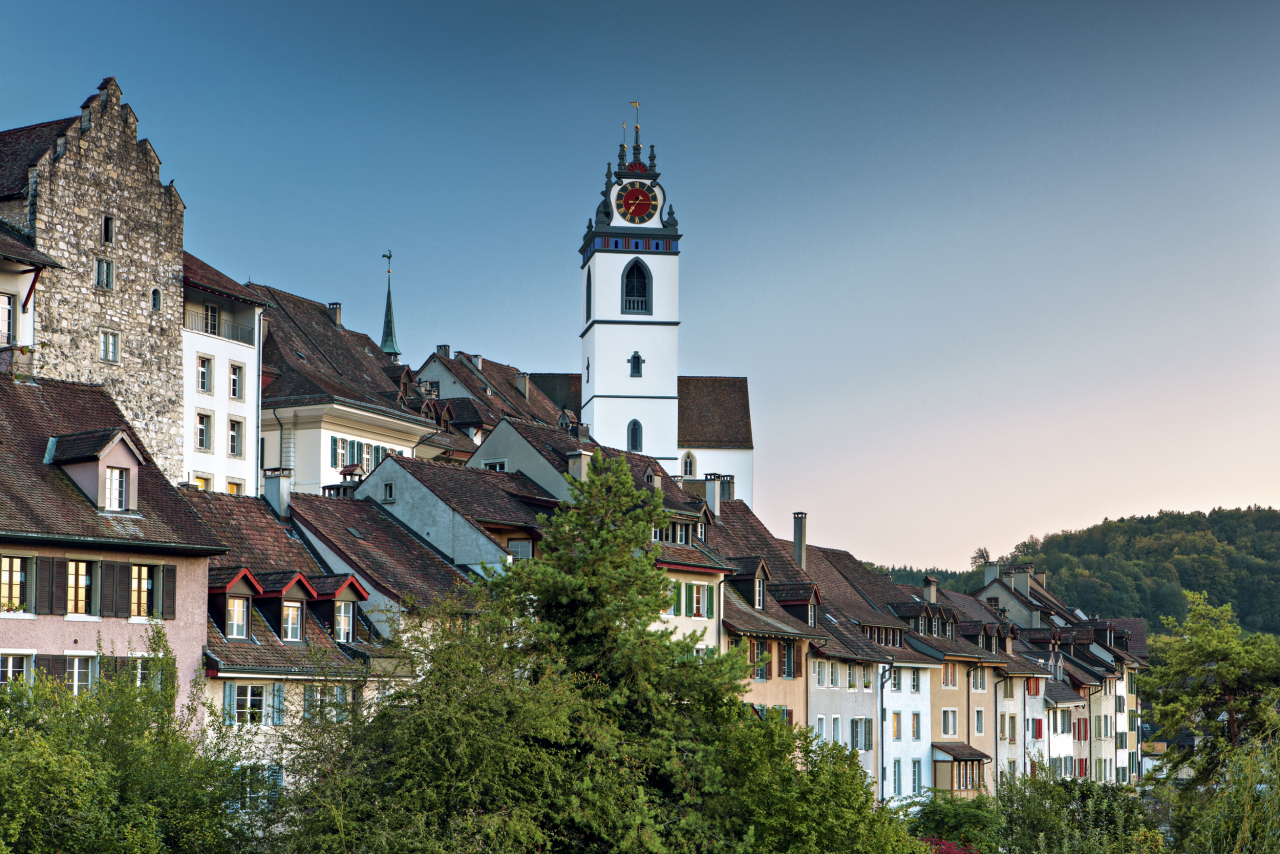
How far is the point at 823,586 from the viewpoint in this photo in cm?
6994

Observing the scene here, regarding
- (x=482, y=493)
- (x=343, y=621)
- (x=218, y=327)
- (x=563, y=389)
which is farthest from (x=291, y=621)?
(x=563, y=389)

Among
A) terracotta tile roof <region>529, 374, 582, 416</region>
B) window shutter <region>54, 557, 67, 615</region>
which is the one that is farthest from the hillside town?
terracotta tile roof <region>529, 374, 582, 416</region>

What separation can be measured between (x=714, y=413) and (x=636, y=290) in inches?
385

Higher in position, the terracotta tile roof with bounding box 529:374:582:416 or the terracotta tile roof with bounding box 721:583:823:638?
the terracotta tile roof with bounding box 529:374:582:416

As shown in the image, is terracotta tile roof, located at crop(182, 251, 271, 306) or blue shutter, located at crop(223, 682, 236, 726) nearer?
blue shutter, located at crop(223, 682, 236, 726)

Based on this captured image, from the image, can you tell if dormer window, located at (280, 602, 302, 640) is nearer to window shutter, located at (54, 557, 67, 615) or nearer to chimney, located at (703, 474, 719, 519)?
window shutter, located at (54, 557, 67, 615)

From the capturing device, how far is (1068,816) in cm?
4462

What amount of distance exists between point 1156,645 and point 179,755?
36.2 m

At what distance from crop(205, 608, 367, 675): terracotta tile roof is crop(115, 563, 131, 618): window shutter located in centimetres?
216

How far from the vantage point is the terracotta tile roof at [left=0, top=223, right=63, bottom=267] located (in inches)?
1914

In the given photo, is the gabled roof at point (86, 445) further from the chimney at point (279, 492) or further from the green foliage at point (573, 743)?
the green foliage at point (573, 743)

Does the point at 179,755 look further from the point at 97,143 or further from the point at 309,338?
the point at 309,338

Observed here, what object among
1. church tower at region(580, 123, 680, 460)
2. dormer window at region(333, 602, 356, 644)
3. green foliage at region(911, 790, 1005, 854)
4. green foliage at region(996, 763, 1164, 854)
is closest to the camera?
dormer window at region(333, 602, 356, 644)

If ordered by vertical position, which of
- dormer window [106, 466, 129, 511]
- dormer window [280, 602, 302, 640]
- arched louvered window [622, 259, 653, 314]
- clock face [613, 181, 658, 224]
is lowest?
dormer window [280, 602, 302, 640]
